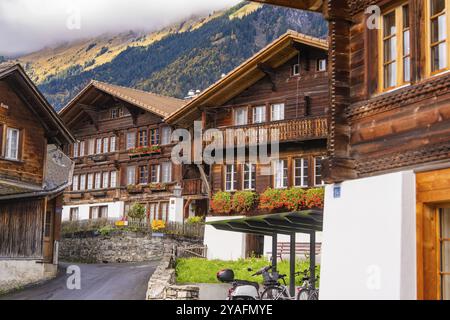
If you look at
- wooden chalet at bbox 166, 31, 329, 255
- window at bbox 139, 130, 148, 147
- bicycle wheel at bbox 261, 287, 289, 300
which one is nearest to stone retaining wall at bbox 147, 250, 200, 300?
bicycle wheel at bbox 261, 287, 289, 300

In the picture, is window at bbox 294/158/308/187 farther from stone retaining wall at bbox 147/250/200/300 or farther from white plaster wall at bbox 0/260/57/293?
white plaster wall at bbox 0/260/57/293

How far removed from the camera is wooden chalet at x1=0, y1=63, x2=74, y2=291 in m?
27.8

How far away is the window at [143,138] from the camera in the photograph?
44.5m

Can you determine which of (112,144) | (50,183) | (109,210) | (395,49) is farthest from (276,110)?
(395,49)

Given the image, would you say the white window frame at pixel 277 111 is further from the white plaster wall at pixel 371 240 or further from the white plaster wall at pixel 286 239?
the white plaster wall at pixel 371 240

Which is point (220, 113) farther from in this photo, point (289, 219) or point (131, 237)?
point (289, 219)

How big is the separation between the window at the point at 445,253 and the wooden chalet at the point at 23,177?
19015mm

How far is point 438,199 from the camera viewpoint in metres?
10.8

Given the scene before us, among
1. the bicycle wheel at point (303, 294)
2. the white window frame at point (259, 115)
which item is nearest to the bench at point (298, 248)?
the white window frame at point (259, 115)

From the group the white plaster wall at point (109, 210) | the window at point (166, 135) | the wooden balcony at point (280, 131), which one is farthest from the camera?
the white plaster wall at point (109, 210)

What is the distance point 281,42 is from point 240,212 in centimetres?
719

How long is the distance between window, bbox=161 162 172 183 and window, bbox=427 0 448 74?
32.4 metres
